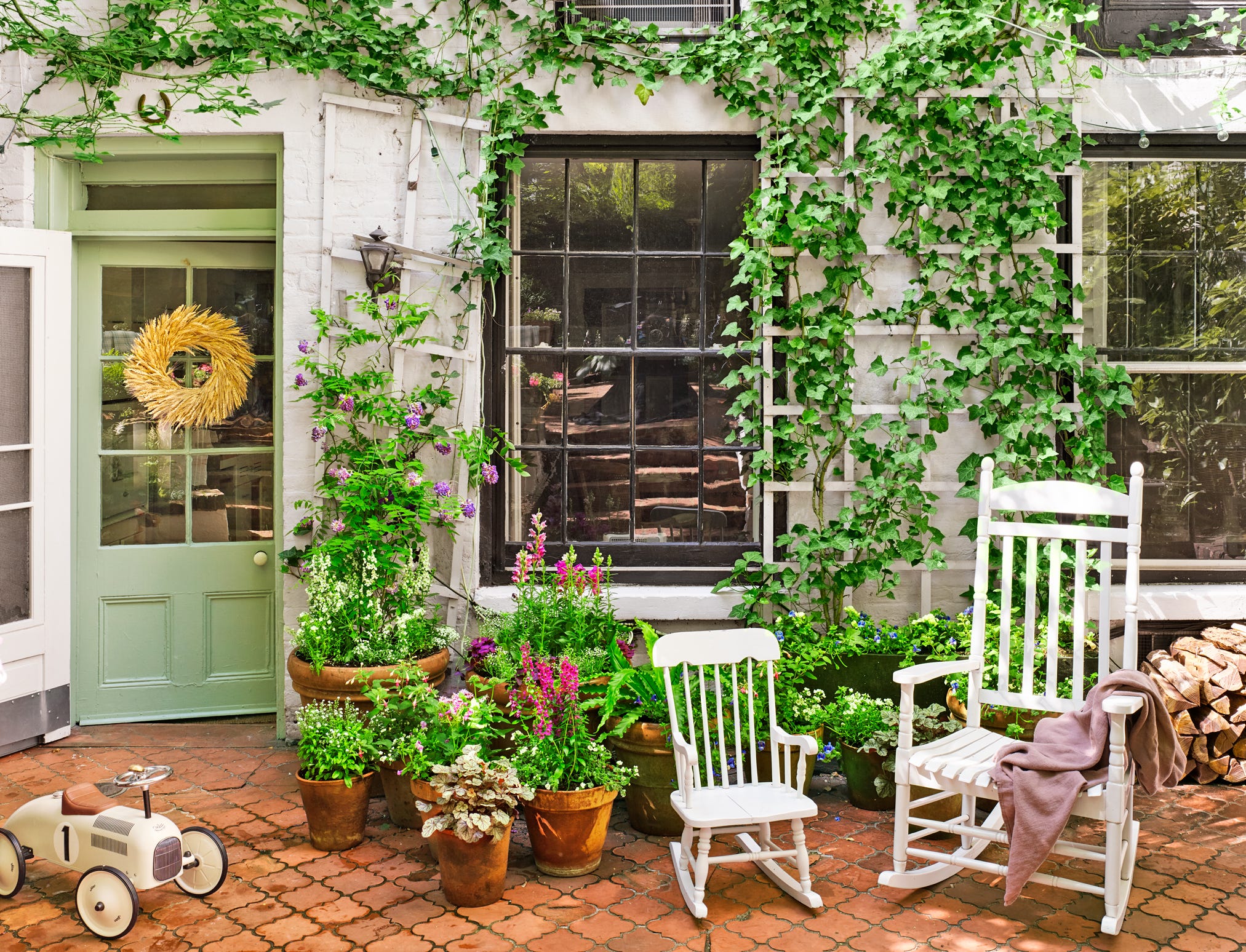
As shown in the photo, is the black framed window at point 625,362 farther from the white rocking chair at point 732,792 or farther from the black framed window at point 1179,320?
the black framed window at point 1179,320

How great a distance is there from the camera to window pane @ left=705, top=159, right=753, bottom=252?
15.3ft

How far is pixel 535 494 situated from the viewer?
4.74 meters

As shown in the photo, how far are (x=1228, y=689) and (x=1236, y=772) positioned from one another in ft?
1.17

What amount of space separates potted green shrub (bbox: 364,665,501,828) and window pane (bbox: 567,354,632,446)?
4.73ft

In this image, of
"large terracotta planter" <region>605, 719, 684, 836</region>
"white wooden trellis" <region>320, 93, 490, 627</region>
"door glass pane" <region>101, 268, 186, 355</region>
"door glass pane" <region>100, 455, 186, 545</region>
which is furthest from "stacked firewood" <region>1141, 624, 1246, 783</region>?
"door glass pane" <region>101, 268, 186, 355</region>

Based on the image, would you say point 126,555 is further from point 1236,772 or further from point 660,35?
point 1236,772

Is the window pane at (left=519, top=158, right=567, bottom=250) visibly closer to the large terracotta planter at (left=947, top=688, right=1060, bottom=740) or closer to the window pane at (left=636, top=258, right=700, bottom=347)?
the window pane at (left=636, top=258, right=700, bottom=347)

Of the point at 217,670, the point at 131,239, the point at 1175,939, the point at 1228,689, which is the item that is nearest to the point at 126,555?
the point at 217,670

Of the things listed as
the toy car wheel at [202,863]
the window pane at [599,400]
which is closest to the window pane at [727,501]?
the window pane at [599,400]

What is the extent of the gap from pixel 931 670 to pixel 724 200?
2.44m

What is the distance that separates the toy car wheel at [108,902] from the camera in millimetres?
2910

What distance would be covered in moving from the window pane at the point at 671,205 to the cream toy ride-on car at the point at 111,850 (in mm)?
3066

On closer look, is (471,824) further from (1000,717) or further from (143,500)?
(143,500)

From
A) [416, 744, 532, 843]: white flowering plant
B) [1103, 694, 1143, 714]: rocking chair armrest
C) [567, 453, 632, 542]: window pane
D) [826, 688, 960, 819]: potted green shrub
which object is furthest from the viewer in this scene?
[567, 453, 632, 542]: window pane
